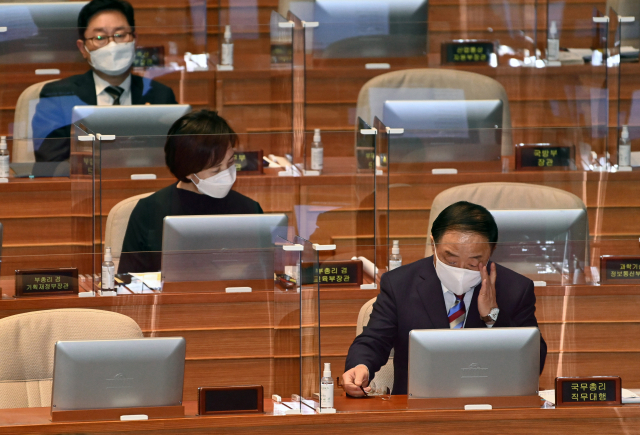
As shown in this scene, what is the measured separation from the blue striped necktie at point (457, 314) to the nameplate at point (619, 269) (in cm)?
46

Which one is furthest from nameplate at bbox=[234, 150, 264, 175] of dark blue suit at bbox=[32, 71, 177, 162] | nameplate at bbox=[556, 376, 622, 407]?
nameplate at bbox=[556, 376, 622, 407]

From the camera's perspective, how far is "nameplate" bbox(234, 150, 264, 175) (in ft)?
12.7

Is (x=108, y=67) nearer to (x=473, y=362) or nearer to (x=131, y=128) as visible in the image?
(x=131, y=128)

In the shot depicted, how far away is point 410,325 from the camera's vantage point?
9.50 feet

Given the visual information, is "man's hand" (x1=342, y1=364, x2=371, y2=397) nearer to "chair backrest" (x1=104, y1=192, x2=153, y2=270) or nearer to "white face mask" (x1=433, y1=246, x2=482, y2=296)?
Answer: "white face mask" (x1=433, y1=246, x2=482, y2=296)

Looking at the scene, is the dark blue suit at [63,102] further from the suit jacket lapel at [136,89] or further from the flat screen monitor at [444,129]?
the flat screen monitor at [444,129]

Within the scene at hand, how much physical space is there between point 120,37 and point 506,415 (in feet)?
8.86

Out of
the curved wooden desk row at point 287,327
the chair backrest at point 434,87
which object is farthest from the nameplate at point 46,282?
the chair backrest at point 434,87

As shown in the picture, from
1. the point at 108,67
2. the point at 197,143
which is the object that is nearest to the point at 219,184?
the point at 197,143

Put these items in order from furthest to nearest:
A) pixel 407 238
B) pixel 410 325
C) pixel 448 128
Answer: pixel 448 128 → pixel 407 238 → pixel 410 325

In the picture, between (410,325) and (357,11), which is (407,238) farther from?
(357,11)

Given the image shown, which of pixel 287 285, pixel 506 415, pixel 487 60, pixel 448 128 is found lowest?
pixel 506 415

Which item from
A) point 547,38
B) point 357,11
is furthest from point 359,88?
point 547,38

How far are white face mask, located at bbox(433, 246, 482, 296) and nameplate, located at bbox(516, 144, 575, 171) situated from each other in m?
1.25
